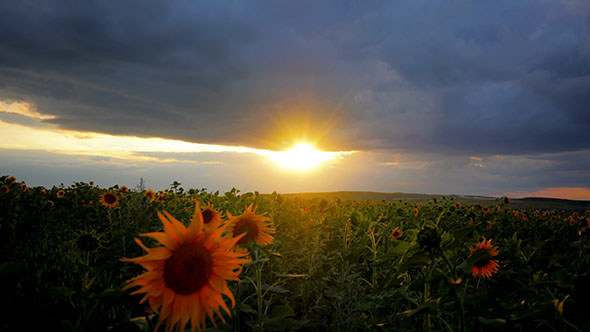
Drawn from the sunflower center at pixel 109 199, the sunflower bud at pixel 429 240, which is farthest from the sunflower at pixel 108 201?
the sunflower bud at pixel 429 240

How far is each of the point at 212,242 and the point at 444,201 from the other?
14.3 meters

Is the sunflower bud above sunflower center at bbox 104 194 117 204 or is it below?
above

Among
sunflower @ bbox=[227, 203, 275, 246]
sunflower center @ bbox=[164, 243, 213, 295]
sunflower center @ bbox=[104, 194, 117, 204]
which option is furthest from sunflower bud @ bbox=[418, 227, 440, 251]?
sunflower center @ bbox=[104, 194, 117, 204]

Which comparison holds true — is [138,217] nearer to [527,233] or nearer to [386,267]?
[386,267]

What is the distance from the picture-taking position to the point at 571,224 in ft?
32.5

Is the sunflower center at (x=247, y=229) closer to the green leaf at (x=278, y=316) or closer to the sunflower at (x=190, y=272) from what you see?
the green leaf at (x=278, y=316)

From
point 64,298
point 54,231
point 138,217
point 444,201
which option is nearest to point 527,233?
point 444,201

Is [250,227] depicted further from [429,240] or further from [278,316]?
[429,240]

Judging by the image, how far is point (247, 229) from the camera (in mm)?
3021

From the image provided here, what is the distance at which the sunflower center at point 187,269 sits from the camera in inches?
65.9

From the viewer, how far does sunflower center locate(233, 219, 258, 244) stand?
2982mm

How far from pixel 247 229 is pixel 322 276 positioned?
1.96m

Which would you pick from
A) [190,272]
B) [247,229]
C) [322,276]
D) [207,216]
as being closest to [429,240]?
[190,272]

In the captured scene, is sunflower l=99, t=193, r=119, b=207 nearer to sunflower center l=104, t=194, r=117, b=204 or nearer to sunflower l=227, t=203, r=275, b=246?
sunflower center l=104, t=194, r=117, b=204
